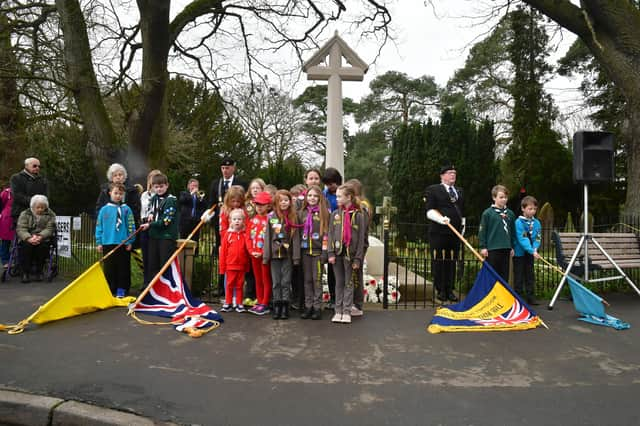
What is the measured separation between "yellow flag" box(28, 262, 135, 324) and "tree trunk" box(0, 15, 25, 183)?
168 inches

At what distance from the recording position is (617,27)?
392 inches

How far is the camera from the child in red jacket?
6.02 metres

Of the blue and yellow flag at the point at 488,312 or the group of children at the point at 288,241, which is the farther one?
the group of children at the point at 288,241

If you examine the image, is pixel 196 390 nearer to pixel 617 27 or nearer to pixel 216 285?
pixel 216 285

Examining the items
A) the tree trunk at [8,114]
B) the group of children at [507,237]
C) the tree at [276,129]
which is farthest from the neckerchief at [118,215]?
the tree at [276,129]

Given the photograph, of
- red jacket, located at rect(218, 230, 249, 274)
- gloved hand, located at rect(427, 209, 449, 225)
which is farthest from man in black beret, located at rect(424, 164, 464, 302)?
red jacket, located at rect(218, 230, 249, 274)

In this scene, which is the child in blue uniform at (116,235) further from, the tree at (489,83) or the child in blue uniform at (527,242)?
the tree at (489,83)

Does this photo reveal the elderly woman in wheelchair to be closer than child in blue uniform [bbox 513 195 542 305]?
No

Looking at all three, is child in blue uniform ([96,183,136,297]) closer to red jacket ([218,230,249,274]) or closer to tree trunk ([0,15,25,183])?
red jacket ([218,230,249,274])

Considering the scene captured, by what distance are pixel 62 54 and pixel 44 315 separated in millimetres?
5502

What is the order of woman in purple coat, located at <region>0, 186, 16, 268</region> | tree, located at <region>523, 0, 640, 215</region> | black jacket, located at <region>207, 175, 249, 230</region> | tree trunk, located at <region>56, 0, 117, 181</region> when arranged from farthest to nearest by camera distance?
tree, located at <region>523, 0, 640, 215</region>
tree trunk, located at <region>56, 0, 117, 181</region>
woman in purple coat, located at <region>0, 186, 16, 268</region>
black jacket, located at <region>207, 175, 249, 230</region>

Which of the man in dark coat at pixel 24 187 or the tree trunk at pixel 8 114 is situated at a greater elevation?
the tree trunk at pixel 8 114

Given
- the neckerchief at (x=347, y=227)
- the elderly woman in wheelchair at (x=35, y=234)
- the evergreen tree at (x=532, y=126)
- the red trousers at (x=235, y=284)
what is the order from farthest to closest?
1. the evergreen tree at (x=532, y=126)
2. the elderly woman in wheelchair at (x=35, y=234)
3. the red trousers at (x=235, y=284)
4. the neckerchief at (x=347, y=227)

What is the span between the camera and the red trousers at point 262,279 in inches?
239
